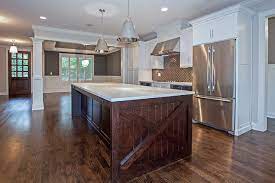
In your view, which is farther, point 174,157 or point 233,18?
point 233,18

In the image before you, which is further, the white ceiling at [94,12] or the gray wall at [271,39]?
the gray wall at [271,39]

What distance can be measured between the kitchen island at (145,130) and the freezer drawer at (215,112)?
1428mm

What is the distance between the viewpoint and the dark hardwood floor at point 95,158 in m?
2.00

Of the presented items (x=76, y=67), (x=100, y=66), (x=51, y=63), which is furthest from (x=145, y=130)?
(x=100, y=66)

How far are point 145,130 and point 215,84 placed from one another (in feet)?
7.26

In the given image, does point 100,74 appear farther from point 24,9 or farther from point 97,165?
point 97,165

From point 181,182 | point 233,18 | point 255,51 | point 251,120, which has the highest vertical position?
point 233,18

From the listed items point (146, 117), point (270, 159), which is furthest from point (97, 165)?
point (270, 159)

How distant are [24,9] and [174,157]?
14.2 feet

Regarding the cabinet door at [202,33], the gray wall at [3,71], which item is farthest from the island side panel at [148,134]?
the gray wall at [3,71]

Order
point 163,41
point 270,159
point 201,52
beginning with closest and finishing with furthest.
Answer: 1. point 270,159
2. point 201,52
3. point 163,41

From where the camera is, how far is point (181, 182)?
191 cm

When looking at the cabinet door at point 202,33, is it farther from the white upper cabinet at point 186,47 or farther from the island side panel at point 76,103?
the island side panel at point 76,103

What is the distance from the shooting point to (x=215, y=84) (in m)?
3.70
